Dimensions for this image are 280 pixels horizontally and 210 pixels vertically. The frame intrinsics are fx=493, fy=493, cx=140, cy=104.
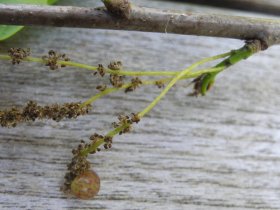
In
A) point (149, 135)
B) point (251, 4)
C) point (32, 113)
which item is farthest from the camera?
point (251, 4)

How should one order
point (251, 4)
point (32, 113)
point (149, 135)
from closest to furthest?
point (32, 113), point (149, 135), point (251, 4)

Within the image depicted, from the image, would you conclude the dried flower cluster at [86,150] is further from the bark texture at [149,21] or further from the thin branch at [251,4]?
the thin branch at [251,4]

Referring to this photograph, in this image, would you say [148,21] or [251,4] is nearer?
[148,21]

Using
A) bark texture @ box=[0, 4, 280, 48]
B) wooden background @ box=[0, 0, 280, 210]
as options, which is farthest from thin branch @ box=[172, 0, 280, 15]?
bark texture @ box=[0, 4, 280, 48]

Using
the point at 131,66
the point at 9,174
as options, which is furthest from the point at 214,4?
the point at 9,174

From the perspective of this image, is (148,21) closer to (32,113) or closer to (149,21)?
(149,21)

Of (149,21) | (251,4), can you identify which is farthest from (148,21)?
(251,4)
